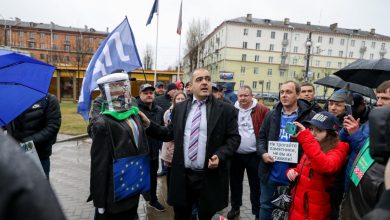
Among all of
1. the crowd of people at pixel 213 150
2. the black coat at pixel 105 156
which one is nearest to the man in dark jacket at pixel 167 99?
the crowd of people at pixel 213 150

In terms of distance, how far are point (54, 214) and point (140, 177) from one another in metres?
2.27

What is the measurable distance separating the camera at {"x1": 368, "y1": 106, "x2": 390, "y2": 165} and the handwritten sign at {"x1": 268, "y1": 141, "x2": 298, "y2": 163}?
8.12 ft

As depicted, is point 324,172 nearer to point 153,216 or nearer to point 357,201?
point 357,201

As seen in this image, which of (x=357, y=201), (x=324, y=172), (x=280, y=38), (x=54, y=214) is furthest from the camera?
(x=280, y=38)

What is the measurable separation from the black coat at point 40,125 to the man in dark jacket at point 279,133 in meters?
2.95

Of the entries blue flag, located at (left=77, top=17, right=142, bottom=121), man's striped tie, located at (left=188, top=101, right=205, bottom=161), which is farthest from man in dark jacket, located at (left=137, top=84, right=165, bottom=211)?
man's striped tie, located at (left=188, top=101, right=205, bottom=161)

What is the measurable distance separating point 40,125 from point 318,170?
11.8 feet

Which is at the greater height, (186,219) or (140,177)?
(140,177)

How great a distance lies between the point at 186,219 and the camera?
11.4ft

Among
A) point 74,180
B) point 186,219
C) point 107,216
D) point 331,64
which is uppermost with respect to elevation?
point 331,64

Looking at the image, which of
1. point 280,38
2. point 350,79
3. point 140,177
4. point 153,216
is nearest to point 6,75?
point 140,177

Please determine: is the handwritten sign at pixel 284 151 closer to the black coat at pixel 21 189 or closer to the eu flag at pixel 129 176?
the eu flag at pixel 129 176

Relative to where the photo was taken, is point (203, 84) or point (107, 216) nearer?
point (107, 216)

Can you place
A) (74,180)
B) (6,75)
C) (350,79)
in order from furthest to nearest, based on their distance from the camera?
(74,180)
(350,79)
(6,75)
